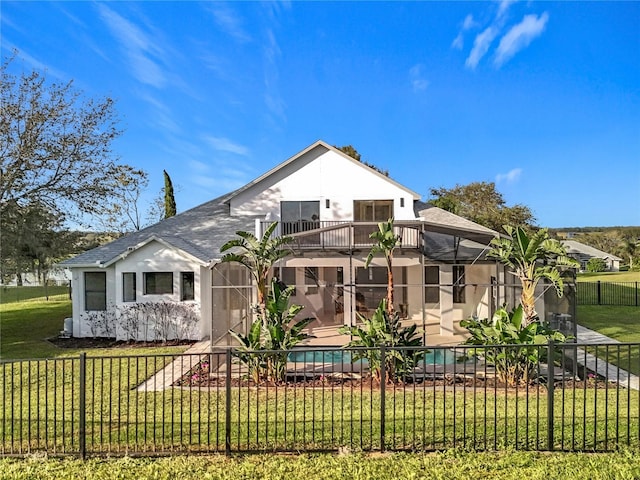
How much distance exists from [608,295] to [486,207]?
1682 cm

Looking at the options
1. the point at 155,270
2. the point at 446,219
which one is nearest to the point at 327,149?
the point at 446,219

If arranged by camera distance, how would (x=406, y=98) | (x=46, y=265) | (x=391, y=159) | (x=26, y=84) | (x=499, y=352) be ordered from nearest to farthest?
(x=499, y=352) < (x=26, y=84) < (x=46, y=265) < (x=406, y=98) < (x=391, y=159)

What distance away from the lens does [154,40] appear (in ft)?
48.0

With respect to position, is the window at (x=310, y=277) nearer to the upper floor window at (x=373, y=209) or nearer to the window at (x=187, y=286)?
the upper floor window at (x=373, y=209)

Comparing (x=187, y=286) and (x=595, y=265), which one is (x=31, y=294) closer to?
(x=187, y=286)

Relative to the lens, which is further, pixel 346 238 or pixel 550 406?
pixel 346 238

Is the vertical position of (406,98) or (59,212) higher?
(406,98)

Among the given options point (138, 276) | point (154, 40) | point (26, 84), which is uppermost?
point (154, 40)

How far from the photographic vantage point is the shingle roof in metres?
15.2

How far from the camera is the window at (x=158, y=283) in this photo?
14805mm

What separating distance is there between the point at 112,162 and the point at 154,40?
483 centimetres

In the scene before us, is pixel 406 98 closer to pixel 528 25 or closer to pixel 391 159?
pixel 528 25

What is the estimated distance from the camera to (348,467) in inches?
188

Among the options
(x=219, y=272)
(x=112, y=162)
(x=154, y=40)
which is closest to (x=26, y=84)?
(x=112, y=162)
